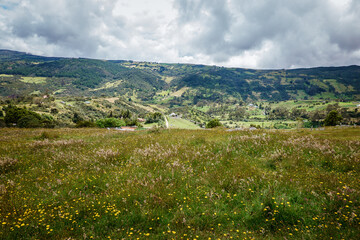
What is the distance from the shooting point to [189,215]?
16.6 feet

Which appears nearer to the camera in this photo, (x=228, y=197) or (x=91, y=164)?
(x=228, y=197)

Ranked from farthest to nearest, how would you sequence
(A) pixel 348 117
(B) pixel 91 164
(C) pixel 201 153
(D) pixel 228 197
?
1. (A) pixel 348 117
2. (C) pixel 201 153
3. (B) pixel 91 164
4. (D) pixel 228 197

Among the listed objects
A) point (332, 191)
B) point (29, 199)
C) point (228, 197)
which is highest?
point (332, 191)

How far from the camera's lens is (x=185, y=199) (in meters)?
5.66

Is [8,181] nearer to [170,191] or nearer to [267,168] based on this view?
[170,191]

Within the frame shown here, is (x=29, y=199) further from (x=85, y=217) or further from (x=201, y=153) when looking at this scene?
(x=201, y=153)

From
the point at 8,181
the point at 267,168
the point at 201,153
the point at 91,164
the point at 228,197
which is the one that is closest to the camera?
the point at 228,197

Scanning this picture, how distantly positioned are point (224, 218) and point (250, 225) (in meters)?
0.70

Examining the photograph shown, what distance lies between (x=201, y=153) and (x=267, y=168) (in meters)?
3.37

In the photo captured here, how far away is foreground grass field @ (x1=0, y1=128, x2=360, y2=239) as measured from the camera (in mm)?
4406

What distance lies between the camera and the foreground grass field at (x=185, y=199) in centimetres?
441

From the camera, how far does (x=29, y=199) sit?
586 centimetres

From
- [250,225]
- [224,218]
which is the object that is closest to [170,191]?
[224,218]

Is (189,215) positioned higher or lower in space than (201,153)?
lower
